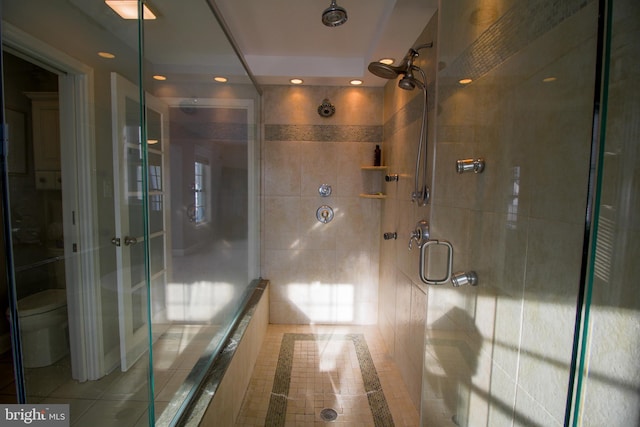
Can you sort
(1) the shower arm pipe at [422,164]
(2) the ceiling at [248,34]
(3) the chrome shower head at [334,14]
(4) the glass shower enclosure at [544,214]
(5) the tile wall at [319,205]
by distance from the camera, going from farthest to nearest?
1. (5) the tile wall at [319,205]
2. (1) the shower arm pipe at [422,164]
3. (3) the chrome shower head at [334,14]
4. (2) the ceiling at [248,34]
5. (4) the glass shower enclosure at [544,214]

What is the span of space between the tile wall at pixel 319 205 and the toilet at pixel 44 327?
5.39 feet

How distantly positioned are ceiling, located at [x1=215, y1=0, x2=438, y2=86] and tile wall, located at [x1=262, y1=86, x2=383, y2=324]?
25cm

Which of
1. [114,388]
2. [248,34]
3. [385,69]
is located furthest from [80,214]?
[385,69]

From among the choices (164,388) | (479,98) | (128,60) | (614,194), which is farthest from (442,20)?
(164,388)

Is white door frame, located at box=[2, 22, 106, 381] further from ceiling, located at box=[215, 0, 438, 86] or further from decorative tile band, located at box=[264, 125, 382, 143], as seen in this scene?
decorative tile band, located at box=[264, 125, 382, 143]

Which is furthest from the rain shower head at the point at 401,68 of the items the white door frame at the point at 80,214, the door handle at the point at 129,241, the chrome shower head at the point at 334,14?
the door handle at the point at 129,241

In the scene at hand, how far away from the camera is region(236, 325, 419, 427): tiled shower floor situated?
1.78m

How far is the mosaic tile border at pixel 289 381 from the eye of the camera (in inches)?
70.2

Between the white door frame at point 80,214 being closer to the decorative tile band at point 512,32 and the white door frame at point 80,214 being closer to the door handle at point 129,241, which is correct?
the door handle at point 129,241

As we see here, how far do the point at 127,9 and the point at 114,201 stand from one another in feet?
3.24

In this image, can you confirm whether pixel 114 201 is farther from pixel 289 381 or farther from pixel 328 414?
pixel 328 414

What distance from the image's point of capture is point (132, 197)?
1761mm

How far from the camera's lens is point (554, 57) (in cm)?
67

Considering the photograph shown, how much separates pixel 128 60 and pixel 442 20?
1.53 meters
